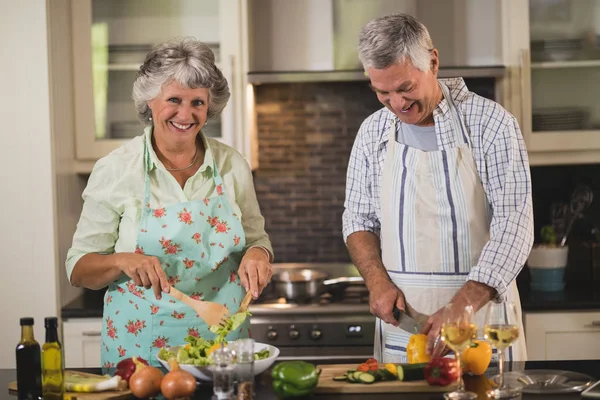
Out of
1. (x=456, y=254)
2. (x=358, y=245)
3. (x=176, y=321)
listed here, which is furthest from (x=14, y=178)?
(x=456, y=254)

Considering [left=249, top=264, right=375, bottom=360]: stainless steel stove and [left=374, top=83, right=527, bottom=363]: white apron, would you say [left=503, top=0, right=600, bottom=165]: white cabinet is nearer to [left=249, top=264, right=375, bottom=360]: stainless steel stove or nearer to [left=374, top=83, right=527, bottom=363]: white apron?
[left=249, top=264, right=375, bottom=360]: stainless steel stove

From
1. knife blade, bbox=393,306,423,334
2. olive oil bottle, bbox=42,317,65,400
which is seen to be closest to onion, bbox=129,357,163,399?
olive oil bottle, bbox=42,317,65,400

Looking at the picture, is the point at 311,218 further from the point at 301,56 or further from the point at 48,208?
the point at 48,208

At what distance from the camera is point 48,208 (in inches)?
134

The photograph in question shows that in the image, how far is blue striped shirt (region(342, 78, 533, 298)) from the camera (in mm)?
2246

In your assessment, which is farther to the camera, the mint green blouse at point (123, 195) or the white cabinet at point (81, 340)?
the white cabinet at point (81, 340)

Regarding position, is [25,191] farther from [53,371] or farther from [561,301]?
[561,301]

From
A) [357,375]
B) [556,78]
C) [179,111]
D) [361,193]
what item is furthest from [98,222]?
[556,78]

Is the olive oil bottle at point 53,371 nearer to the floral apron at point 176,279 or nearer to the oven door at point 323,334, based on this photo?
the floral apron at point 176,279

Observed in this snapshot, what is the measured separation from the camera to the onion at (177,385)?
1831 mm

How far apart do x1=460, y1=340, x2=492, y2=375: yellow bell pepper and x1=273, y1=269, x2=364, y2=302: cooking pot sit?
1611 millimetres

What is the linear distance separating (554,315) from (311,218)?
1246 millimetres

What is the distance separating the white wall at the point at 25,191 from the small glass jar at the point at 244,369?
5.86 feet

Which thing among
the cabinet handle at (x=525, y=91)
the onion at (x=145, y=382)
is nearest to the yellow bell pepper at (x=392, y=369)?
the onion at (x=145, y=382)
